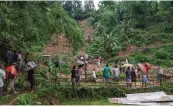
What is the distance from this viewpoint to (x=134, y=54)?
44.9m

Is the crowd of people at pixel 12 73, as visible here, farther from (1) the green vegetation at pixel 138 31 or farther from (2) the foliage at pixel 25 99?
(1) the green vegetation at pixel 138 31

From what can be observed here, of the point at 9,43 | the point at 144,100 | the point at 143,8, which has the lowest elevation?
the point at 144,100

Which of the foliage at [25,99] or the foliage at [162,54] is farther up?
the foliage at [162,54]

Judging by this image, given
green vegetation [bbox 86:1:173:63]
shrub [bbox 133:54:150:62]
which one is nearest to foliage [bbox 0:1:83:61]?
green vegetation [bbox 86:1:173:63]

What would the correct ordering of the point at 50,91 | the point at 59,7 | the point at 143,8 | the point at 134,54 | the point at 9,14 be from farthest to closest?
the point at 143,8, the point at 134,54, the point at 59,7, the point at 50,91, the point at 9,14

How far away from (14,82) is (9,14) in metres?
3.31

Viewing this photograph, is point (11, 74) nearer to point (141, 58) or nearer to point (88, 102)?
point (88, 102)

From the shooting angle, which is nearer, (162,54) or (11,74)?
(11,74)

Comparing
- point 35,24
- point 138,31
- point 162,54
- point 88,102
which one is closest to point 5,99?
point 88,102

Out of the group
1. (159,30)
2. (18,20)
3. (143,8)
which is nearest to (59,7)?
(18,20)

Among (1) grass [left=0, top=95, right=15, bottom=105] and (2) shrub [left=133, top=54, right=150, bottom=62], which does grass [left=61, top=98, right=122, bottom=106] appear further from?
(2) shrub [left=133, top=54, right=150, bottom=62]

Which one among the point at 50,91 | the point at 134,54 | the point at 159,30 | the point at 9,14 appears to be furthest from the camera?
the point at 159,30

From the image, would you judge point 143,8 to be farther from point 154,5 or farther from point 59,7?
point 59,7

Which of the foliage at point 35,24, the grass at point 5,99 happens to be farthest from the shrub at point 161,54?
the grass at point 5,99
